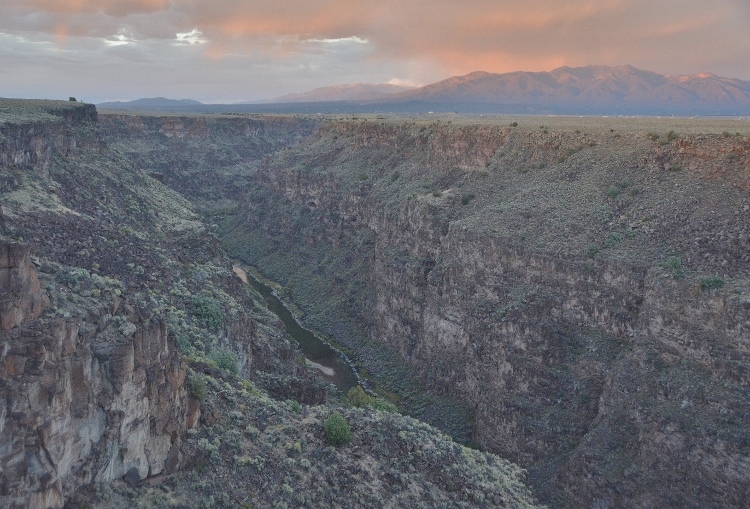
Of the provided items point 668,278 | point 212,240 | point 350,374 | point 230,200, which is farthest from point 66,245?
point 230,200

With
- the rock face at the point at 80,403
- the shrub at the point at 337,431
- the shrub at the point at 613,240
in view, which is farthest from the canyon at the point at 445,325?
the shrub at the point at 337,431

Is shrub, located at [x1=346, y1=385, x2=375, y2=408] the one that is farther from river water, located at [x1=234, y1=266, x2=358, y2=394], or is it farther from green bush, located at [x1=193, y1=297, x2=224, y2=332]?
green bush, located at [x1=193, y1=297, x2=224, y2=332]

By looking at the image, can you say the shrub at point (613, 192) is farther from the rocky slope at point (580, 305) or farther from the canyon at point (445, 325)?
the rocky slope at point (580, 305)

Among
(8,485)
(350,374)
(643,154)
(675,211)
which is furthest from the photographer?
(350,374)

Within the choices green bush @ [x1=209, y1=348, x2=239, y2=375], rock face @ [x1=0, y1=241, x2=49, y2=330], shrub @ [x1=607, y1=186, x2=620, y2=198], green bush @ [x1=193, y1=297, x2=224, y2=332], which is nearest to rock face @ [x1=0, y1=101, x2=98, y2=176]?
green bush @ [x1=193, y1=297, x2=224, y2=332]

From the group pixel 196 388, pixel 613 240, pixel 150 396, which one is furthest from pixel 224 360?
pixel 613 240

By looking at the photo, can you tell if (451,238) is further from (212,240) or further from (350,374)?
(212,240)
